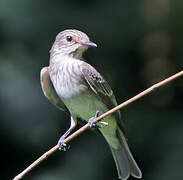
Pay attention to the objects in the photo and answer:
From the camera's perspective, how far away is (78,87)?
4664 millimetres

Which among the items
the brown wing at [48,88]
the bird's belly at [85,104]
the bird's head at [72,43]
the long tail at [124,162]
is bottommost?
the long tail at [124,162]

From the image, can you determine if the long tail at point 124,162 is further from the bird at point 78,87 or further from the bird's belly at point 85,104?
the bird's belly at point 85,104

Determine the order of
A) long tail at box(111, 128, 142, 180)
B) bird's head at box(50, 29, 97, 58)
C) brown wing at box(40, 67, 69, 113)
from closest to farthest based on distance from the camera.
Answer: bird's head at box(50, 29, 97, 58) → long tail at box(111, 128, 142, 180) → brown wing at box(40, 67, 69, 113)

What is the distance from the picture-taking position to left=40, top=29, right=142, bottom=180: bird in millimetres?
4660

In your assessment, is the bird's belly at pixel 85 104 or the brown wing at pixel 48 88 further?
the brown wing at pixel 48 88

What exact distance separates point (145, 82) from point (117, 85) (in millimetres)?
344

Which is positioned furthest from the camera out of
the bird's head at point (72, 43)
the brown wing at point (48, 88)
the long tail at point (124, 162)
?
the brown wing at point (48, 88)

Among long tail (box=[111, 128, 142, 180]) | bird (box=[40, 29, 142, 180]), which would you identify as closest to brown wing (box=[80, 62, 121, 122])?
bird (box=[40, 29, 142, 180])

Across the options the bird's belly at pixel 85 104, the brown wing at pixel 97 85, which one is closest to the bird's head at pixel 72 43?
the brown wing at pixel 97 85

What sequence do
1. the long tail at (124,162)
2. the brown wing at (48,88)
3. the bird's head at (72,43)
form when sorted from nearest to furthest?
the bird's head at (72,43) < the long tail at (124,162) < the brown wing at (48,88)

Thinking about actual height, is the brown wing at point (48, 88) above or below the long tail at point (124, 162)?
above

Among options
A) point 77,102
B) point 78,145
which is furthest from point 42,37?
point 77,102

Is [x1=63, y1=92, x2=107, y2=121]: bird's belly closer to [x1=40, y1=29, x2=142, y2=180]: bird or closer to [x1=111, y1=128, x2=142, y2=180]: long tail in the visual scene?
[x1=40, y1=29, x2=142, y2=180]: bird

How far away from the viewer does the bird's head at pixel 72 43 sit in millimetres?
4637
